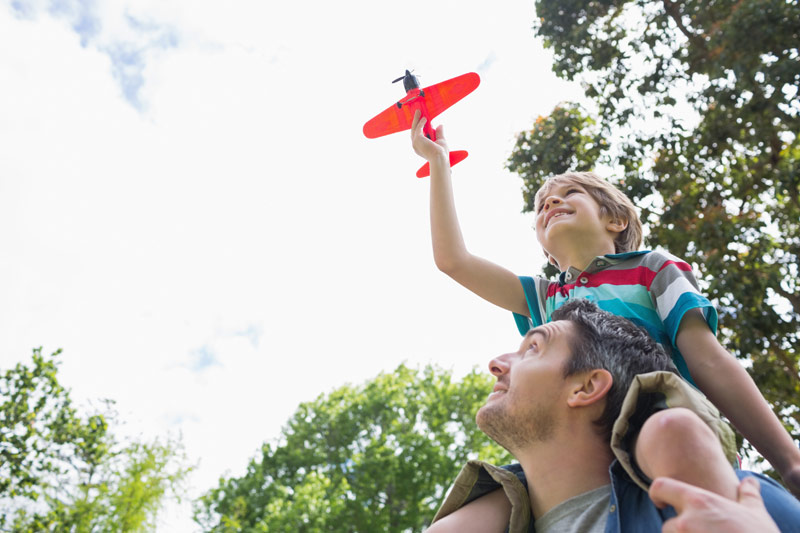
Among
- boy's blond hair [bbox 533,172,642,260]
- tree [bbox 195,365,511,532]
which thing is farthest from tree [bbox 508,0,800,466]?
tree [bbox 195,365,511,532]

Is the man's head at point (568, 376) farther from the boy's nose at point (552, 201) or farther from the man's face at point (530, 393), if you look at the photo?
the boy's nose at point (552, 201)

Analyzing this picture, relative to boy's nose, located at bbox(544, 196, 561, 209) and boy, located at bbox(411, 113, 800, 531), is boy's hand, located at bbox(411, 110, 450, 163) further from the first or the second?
boy's nose, located at bbox(544, 196, 561, 209)

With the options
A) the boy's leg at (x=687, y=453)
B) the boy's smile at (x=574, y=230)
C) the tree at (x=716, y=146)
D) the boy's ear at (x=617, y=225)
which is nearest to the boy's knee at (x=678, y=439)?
the boy's leg at (x=687, y=453)

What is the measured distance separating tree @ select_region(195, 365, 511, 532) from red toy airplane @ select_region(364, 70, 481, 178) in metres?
15.5

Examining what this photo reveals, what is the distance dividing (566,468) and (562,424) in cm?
11

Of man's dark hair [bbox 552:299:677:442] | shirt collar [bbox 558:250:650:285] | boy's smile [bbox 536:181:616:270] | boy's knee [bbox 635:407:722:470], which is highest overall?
boy's smile [bbox 536:181:616:270]

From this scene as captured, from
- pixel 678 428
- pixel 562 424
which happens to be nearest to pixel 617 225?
pixel 562 424

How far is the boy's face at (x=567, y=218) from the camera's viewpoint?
233 cm

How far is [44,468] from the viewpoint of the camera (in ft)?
41.0

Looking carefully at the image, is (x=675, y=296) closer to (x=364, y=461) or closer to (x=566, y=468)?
(x=566, y=468)

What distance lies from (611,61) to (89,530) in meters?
12.8

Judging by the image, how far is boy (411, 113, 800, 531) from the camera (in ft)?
3.78

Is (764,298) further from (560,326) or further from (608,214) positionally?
(560,326)

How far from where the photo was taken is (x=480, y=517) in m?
1.66
